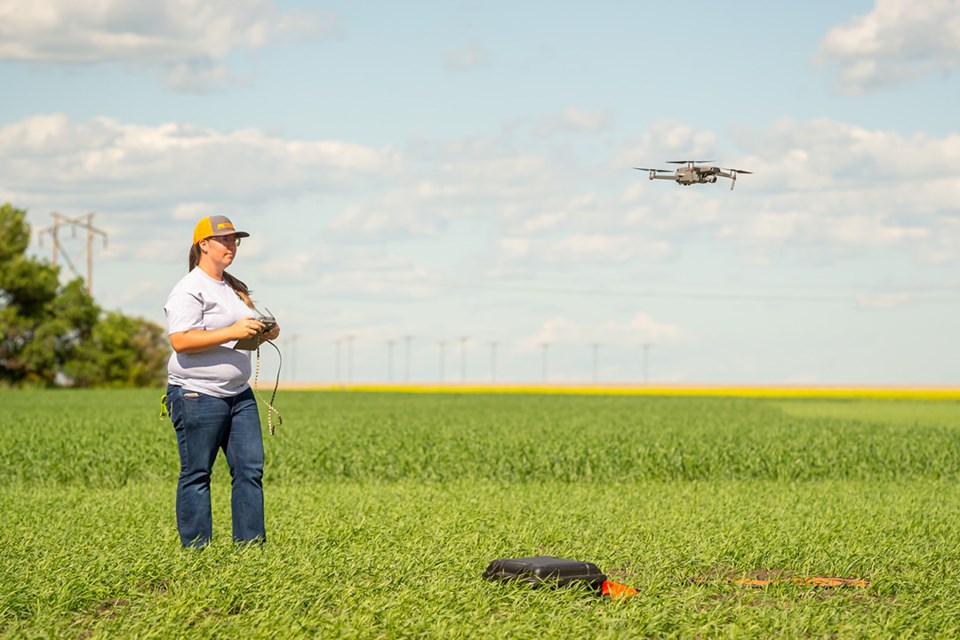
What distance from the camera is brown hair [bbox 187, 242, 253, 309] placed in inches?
350

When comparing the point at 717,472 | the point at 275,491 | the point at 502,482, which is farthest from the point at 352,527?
the point at 717,472

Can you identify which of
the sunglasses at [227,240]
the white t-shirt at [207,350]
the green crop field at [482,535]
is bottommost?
the green crop field at [482,535]

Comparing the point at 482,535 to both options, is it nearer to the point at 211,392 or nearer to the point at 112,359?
the point at 211,392

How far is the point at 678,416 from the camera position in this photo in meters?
29.2

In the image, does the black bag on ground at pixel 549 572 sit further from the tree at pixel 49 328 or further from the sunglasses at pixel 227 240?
Result: the tree at pixel 49 328

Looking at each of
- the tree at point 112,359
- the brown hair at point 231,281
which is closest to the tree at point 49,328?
the tree at point 112,359

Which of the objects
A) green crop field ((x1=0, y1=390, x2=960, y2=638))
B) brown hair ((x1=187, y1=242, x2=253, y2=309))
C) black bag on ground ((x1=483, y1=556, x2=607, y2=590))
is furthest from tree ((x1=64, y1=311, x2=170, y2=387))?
black bag on ground ((x1=483, y1=556, x2=607, y2=590))

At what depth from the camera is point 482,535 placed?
31.6ft

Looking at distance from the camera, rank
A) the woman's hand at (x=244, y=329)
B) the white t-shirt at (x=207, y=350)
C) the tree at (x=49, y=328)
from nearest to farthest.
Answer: the woman's hand at (x=244, y=329) < the white t-shirt at (x=207, y=350) < the tree at (x=49, y=328)

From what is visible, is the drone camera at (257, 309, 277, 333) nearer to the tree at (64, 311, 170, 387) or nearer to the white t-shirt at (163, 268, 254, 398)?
the white t-shirt at (163, 268, 254, 398)

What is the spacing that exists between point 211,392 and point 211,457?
50cm

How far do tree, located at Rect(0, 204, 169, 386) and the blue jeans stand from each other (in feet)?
205

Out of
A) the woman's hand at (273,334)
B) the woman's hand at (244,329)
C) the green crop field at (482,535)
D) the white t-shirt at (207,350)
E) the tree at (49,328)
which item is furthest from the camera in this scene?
the tree at (49,328)

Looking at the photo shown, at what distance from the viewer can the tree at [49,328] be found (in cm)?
6738
